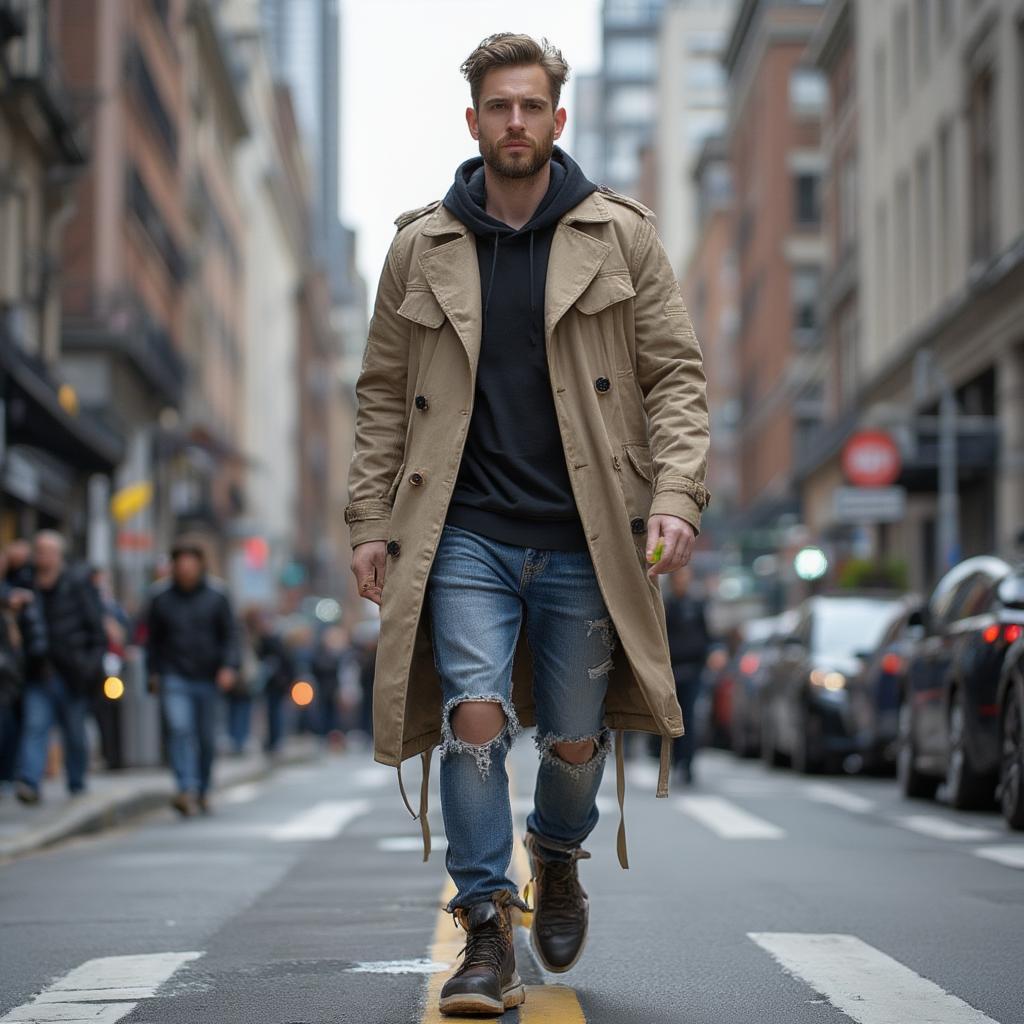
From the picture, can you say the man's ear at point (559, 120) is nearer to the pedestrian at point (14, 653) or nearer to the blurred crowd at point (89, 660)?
the pedestrian at point (14, 653)

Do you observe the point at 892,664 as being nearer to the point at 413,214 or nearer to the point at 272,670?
the point at 272,670

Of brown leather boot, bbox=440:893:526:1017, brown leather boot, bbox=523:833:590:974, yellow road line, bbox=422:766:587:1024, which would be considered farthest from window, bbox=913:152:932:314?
brown leather boot, bbox=440:893:526:1017

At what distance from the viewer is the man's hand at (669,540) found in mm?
5535

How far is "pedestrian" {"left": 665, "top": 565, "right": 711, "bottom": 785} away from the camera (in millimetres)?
18922

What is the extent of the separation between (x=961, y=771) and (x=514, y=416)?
8642 millimetres

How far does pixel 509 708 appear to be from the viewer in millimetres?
5668

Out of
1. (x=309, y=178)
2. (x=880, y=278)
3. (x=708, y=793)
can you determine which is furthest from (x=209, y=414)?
(x=309, y=178)

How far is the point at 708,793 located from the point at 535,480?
1205cm

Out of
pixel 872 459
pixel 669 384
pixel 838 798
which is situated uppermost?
pixel 872 459

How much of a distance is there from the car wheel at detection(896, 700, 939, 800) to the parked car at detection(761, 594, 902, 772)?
3.39m

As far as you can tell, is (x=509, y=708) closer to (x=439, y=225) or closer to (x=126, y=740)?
(x=439, y=225)

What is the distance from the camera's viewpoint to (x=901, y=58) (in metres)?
46.1

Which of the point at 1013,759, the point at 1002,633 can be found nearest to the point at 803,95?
the point at 1002,633

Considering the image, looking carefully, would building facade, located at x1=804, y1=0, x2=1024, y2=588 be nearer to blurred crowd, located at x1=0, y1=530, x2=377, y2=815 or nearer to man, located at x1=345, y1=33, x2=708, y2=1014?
blurred crowd, located at x1=0, y1=530, x2=377, y2=815
